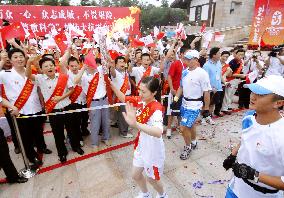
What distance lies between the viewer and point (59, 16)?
934cm

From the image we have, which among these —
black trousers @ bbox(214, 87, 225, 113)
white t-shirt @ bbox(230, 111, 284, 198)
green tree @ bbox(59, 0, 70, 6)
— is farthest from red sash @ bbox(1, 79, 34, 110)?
green tree @ bbox(59, 0, 70, 6)

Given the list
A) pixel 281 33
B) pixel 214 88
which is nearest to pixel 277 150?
pixel 214 88

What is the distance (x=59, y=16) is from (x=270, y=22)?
7.39m

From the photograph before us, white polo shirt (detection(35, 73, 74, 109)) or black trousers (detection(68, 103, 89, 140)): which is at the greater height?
white polo shirt (detection(35, 73, 74, 109))

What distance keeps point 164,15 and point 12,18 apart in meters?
37.6

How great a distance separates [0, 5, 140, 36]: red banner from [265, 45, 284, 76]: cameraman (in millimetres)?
5014

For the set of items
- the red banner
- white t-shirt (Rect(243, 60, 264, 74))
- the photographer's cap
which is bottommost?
white t-shirt (Rect(243, 60, 264, 74))

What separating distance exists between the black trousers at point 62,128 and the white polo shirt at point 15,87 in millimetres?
408

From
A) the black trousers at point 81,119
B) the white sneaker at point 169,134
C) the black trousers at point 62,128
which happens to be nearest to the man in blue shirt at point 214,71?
the white sneaker at point 169,134

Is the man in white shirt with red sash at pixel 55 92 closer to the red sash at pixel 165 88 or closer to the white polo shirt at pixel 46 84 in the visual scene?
the white polo shirt at pixel 46 84

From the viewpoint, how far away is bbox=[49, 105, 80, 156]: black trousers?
14.9ft

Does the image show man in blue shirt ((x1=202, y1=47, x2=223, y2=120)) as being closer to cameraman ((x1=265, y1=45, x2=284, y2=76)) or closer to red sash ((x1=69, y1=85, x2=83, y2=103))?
cameraman ((x1=265, y1=45, x2=284, y2=76))

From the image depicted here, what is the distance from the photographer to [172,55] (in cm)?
571

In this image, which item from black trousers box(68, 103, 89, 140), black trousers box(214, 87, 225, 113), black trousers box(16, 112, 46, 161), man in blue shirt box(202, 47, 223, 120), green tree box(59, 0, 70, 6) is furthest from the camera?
green tree box(59, 0, 70, 6)
